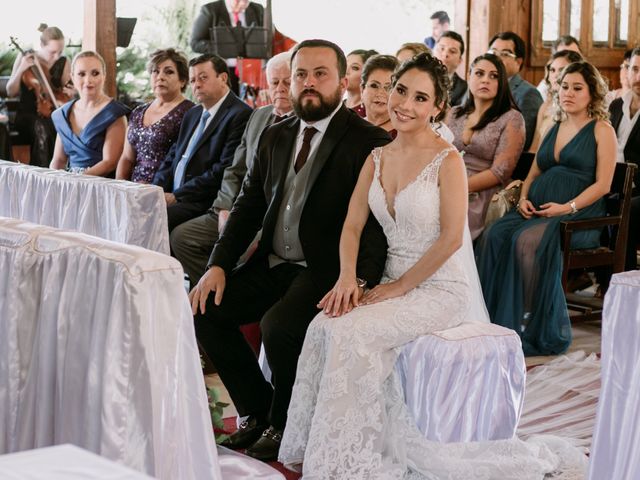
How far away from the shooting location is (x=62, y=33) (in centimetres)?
913

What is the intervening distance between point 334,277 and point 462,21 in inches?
253

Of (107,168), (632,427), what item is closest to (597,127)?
(107,168)

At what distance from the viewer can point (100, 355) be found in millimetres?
2492

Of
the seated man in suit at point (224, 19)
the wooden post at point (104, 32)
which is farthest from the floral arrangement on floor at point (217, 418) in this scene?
the seated man in suit at point (224, 19)

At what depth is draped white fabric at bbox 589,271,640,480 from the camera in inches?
107

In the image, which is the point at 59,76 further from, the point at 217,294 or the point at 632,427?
the point at 632,427

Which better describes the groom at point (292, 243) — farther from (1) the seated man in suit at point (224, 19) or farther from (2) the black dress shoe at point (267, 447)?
(1) the seated man in suit at point (224, 19)

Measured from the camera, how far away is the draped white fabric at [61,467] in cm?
137

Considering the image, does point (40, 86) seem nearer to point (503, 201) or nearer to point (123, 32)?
point (123, 32)

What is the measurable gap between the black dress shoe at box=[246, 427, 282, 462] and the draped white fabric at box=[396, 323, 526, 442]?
54 cm

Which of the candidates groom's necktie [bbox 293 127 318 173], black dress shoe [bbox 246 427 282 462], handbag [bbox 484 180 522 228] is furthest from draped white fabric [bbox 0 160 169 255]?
handbag [bbox 484 180 522 228]

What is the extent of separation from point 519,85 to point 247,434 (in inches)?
164

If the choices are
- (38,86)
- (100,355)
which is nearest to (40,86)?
(38,86)

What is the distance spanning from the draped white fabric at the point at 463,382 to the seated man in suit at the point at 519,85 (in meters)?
3.34
